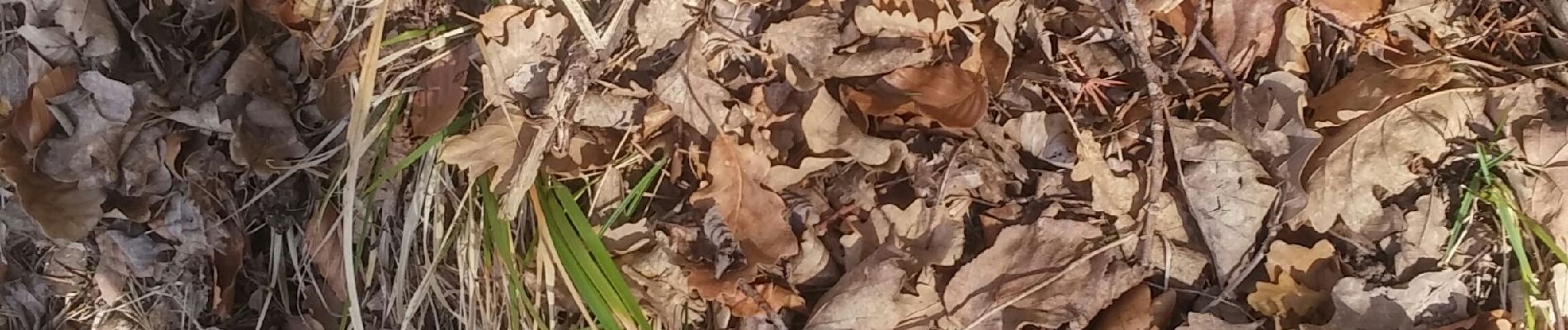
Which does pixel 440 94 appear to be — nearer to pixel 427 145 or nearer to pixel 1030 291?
pixel 427 145

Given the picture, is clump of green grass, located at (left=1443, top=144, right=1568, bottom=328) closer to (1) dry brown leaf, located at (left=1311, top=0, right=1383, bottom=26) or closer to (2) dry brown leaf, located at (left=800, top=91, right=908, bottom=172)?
(1) dry brown leaf, located at (left=1311, top=0, right=1383, bottom=26)

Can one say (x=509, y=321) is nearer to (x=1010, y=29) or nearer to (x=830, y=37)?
(x=830, y=37)

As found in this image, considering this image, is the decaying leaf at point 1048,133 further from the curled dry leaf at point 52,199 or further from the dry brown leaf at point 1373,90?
the curled dry leaf at point 52,199

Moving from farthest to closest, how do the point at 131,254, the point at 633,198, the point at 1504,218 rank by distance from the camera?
1. the point at 131,254
2. the point at 633,198
3. the point at 1504,218

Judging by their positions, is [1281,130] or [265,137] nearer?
[1281,130]

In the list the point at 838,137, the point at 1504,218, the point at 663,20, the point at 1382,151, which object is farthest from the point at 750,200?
the point at 1504,218

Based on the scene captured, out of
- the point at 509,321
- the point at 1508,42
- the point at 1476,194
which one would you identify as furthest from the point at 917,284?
the point at 1508,42

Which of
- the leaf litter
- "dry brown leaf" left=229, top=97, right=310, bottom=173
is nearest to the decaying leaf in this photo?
the leaf litter
